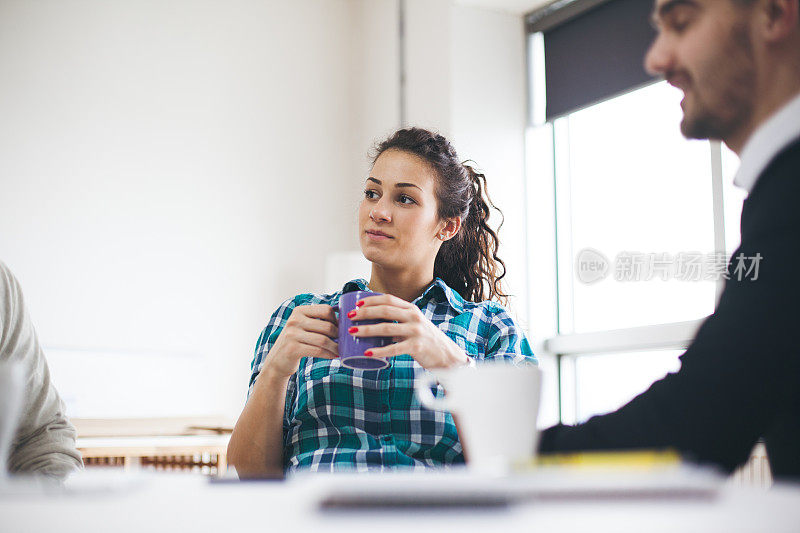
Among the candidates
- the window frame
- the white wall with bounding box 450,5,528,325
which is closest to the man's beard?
the window frame

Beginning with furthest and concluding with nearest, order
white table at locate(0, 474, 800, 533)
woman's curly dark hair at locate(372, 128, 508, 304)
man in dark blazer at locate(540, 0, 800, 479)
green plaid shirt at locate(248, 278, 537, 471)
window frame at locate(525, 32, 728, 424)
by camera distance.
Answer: window frame at locate(525, 32, 728, 424) → woman's curly dark hair at locate(372, 128, 508, 304) → green plaid shirt at locate(248, 278, 537, 471) → man in dark blazer at locate(540, 0, 800, 479) → white table at locate(0, 474, 800, 533)

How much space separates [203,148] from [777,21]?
9.55 ft

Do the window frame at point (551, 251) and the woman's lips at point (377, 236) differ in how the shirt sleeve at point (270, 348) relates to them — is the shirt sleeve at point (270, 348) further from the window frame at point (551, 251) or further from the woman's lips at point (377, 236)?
the window frame at point (551, 251)

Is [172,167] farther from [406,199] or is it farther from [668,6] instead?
[668,6]

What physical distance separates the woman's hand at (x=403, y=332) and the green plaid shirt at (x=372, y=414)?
30 centimetres

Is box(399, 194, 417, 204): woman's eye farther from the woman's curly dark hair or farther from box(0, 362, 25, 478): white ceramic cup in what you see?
box(0, 362, 25, 478): white ceramic cup

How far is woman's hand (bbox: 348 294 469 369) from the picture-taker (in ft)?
3.73

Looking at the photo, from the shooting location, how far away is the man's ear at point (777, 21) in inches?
37.3

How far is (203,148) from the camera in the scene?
3561 millimetres

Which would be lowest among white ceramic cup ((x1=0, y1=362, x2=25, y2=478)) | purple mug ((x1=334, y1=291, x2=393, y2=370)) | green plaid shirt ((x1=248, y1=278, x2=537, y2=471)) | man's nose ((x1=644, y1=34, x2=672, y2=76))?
green plaid shirt ((x1=248, y1=278, x2=537, y2=471))

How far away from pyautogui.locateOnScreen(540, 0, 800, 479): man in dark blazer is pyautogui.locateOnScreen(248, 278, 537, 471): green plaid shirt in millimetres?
577

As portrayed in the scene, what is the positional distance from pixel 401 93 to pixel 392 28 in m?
0.32

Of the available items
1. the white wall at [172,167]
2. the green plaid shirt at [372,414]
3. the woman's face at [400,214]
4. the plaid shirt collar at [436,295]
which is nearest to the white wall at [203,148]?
the white wall at [172,167]

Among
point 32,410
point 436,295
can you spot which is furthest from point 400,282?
point 32,410
